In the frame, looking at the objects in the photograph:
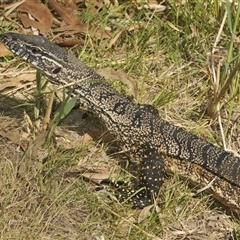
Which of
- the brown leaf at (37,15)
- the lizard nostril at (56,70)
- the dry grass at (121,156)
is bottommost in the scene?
the dry grass at (121,156)

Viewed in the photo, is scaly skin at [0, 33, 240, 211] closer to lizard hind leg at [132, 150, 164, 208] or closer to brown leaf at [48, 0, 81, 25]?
lizard hind leg at [132, 150, 164, 208]

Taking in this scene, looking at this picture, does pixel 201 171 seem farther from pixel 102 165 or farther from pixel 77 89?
pixel 77 89

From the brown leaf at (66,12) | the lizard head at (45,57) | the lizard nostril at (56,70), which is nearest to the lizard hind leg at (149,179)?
the lizard head at (45,57)

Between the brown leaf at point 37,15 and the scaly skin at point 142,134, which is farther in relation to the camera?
the brown leaf at point 37,15

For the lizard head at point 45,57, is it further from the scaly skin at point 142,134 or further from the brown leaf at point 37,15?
the brown leaf at point 37,15

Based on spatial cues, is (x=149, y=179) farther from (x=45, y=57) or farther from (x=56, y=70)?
(x=45, y=57)

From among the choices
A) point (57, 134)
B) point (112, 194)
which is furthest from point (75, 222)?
point (57, 134)

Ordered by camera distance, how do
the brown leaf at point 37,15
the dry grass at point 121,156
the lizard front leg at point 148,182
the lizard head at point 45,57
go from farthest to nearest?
the brown leaf at point 37,15, the lizard head at point 45,57, the lizard front leg at point 148,182, the dry grass at point 121,156
